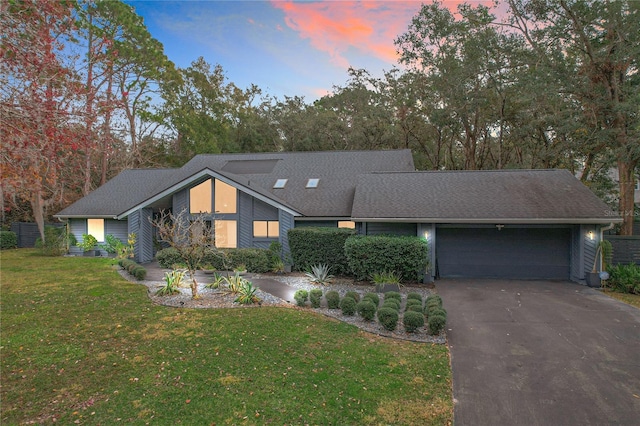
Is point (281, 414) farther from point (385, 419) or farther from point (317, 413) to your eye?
point (385, 419)

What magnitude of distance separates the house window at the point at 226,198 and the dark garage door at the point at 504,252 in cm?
908

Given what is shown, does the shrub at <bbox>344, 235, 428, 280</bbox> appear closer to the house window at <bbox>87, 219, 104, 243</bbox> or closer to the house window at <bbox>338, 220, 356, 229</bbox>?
the house window at <bbox>338, 220, 356, 229</bbox>

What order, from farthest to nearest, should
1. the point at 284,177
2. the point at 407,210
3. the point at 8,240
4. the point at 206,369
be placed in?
the point at 8,240 < the point at 284,177 < the point at 407,210 < the point at 206,369

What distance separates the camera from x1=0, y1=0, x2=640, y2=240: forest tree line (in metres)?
6.68

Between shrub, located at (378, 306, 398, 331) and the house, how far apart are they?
5910 mm

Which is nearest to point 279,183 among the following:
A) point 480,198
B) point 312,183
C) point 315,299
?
point 312,183

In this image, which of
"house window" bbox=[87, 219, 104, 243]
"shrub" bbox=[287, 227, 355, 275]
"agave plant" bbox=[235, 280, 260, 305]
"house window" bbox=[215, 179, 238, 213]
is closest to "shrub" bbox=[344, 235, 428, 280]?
"shrub" bbox=[287, 227, 355, 275]

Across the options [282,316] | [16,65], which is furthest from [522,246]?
[16,65]

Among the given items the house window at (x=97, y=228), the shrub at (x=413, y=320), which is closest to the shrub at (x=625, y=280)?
the shrub at (x=413, y=320)

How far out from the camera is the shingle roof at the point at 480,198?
12586mm

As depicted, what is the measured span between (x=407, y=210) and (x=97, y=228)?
1681 cm

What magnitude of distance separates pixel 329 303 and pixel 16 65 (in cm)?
832

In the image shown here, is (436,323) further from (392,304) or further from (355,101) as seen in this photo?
(355,101)

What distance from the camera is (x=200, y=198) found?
16.0 m
